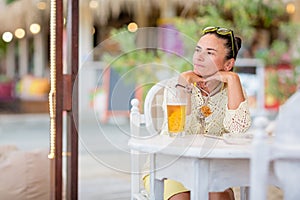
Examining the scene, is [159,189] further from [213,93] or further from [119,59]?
[119,59]

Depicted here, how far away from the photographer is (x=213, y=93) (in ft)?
6.34

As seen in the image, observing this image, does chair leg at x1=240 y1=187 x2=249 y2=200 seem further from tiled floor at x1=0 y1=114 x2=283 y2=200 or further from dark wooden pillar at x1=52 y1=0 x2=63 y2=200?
dark wooden pillar at x1=52 y1=0 x2=63 y2=200

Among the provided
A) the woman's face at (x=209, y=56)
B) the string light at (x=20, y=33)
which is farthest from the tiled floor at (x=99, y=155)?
the string light at (x=20, y=33)

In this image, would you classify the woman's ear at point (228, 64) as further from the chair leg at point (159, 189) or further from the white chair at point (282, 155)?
the white chair at point (282, 155)

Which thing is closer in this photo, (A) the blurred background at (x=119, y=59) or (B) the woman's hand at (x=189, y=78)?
(B) the woman's hand at (x=189, y=78)

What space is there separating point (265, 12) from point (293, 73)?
98 centimetres

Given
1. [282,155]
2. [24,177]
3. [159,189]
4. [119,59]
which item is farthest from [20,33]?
[282,155]

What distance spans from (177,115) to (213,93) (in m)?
0.20

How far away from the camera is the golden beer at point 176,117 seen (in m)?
1.80

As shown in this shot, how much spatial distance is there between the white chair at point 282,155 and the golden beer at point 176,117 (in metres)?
0.51

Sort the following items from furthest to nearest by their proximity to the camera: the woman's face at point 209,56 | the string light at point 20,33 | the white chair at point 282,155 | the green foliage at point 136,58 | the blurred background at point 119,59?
1. the string light at point 20,33
2. the green foliage at point 136,58
3. the blurred background at point 119,59
4. the woman's face at point 209,56
5. the white chair at point 282,155

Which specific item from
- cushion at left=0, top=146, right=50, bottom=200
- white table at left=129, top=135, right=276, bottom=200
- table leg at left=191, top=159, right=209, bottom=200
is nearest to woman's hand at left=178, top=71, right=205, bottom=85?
white table at left=129, top=135, right=276, bottom=200

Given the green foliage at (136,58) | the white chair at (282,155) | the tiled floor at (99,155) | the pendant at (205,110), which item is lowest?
the tiled floor at (99,155)

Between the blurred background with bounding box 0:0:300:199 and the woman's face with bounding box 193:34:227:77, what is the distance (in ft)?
1.29
